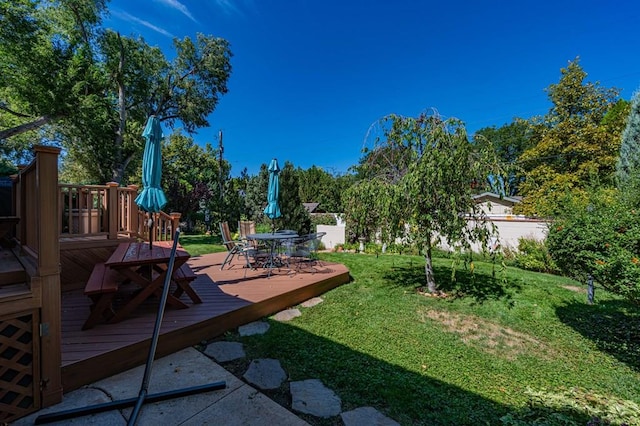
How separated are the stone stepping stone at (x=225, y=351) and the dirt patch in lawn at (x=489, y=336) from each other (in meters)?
2.79

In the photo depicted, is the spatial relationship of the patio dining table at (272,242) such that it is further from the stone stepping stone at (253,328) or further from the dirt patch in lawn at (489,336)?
the dirt patch in lawn at (489,336)

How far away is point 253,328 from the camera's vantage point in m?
3.61

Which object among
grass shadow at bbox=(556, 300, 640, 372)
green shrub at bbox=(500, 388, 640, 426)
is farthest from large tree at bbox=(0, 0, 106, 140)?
grass shadow at bbox=(556, 300, 640, 372)

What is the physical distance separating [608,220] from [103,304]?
5.89m

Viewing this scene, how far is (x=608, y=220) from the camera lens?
3.14 m

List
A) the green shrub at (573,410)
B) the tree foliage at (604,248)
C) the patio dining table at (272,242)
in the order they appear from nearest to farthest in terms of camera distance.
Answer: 1. the green shrub at (573,410)
2. the tree foliage at (604,248)
3. the patio dining table at (272,242)

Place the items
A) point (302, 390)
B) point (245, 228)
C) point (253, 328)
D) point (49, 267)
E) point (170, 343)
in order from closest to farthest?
point (49, 267) < point (302, 390) < point (170, 343) < point (253, 328) < point (245, 228)

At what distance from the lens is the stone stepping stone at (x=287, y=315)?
4.00m

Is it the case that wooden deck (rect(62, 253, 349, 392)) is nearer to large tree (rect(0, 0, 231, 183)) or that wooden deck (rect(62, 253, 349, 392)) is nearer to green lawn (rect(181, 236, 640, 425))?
green lawn (rect(181, 236, 640, 425))

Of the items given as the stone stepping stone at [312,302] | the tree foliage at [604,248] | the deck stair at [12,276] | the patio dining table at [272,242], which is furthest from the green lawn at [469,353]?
the deck stair at [12,276]

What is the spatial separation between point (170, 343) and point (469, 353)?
3.53 meters

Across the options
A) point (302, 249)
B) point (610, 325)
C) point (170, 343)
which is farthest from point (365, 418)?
point (610, 325)

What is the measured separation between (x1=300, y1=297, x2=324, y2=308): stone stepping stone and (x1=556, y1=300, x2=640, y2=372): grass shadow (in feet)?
13.2

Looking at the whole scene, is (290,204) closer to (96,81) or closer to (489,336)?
(489,336)
